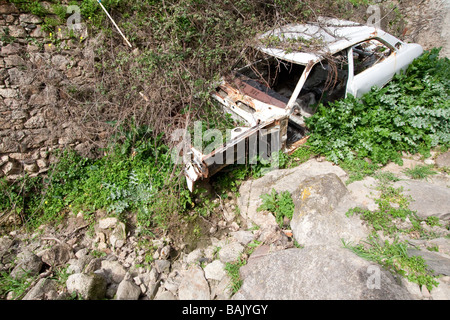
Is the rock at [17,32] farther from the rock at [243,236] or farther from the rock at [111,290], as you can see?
the rock at [243,236]

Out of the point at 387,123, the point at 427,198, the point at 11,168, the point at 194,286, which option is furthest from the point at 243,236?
the point at 11,168

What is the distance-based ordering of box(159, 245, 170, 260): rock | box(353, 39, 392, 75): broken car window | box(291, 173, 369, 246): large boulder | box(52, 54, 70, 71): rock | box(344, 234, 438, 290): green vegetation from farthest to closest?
box(353, 39, 392, 75): broken car window
box(52, 54, 70, 71): rock
box(159, 245, 170, 260): rock
box(291, 173, 369, 246): large boulder
box(344, 234, 438, 290): green vegetation

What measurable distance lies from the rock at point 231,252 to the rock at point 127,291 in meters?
1.03

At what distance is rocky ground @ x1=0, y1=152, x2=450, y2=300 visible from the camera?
2.54m

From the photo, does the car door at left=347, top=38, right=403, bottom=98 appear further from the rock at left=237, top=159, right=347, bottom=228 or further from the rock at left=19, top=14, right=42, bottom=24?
the rock at left=19, top=14, right=42, bottom=24

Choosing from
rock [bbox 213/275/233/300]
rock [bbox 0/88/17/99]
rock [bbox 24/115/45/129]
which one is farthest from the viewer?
rock [bbox 24/115/45/129]

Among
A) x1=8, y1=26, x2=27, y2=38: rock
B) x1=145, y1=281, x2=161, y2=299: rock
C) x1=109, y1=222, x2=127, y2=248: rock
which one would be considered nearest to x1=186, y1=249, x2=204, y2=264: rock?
x1=145, y1=281, x2=161, y2=299: rock

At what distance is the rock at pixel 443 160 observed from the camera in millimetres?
4011

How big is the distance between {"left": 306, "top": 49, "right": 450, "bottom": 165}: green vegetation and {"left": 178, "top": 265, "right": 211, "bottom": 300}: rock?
8.66 ft

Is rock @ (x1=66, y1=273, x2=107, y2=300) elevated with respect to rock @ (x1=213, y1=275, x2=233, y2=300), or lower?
elevated

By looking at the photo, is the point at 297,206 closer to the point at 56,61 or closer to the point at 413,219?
the point at 413,219

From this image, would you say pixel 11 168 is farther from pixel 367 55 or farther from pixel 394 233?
pixel 367 55

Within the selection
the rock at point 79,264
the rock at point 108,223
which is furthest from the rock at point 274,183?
the rock at point 79,264
